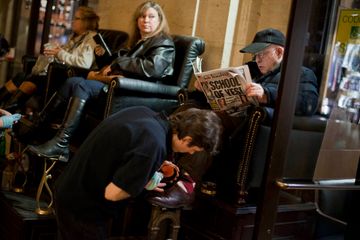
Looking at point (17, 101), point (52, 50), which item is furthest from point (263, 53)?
point (17, 101)

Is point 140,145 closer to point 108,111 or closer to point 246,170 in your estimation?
point 246,170

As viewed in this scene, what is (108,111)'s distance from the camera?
304 cm

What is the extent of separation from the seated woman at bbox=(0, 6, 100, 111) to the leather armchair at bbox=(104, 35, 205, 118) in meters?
0.71

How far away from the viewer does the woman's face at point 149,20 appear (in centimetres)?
349

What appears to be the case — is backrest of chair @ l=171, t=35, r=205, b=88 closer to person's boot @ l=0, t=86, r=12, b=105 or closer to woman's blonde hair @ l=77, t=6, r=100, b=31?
woman's blonde hair @ l=77, t=6, r=100, b=31

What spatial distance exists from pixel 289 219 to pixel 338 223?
0.86ft

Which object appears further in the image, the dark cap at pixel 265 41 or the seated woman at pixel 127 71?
the seated woman at pixel 127 71

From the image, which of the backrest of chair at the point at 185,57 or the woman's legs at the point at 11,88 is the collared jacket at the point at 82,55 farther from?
the backrest of chair at the point at 185,57

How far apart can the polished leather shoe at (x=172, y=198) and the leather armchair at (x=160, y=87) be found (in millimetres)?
985

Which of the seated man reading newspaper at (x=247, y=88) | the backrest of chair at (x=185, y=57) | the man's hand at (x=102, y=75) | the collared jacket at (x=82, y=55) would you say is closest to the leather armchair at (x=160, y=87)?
the backrest of chair at (x=185, y=57)


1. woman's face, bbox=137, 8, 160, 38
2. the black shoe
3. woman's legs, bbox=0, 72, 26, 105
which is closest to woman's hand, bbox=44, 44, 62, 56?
woman's legs, bbox=0, 72, 26, 105

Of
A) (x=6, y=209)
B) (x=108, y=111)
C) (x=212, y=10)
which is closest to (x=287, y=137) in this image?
(x=108, y=111)

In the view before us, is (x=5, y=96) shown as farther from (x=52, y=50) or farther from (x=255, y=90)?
(x=255, y=90)

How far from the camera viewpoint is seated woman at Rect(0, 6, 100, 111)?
3827 mm
